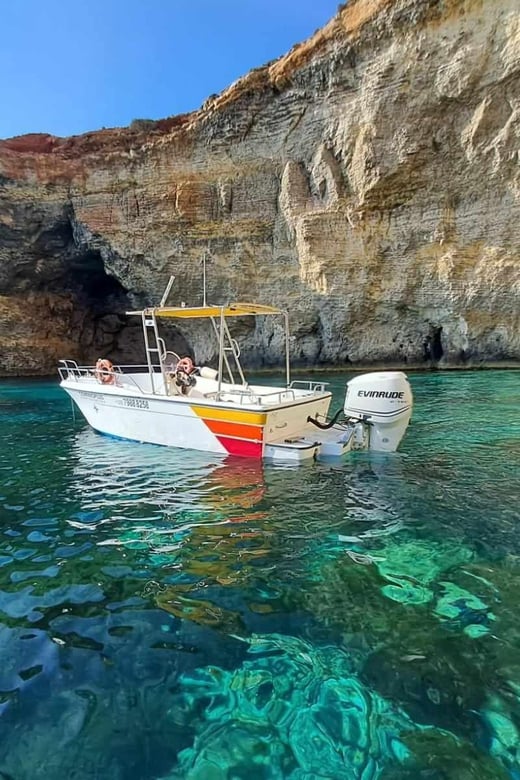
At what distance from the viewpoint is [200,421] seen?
8.90 m

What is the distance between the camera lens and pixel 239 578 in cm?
423

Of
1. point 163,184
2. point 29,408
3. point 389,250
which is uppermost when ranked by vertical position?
point 163,184

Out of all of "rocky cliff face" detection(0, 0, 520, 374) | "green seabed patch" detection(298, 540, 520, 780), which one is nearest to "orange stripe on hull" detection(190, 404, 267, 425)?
"green seabed patch" detection(298, 540, 520, 780)

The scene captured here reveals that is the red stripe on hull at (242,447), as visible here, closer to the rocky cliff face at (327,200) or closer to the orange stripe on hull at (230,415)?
the orange stripe on hull at (230,415)

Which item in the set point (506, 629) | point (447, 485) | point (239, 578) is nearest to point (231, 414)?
point (447, 485)

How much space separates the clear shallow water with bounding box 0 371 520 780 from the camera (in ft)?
8.18

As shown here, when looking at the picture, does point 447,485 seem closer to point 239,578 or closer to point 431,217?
point 239,578

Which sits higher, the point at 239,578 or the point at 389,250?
the point at 389,250

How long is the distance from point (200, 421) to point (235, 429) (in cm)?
76

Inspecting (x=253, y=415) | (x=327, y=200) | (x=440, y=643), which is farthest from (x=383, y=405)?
(x=327, y=200)

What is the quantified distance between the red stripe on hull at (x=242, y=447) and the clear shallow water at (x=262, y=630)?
1471 millimetres

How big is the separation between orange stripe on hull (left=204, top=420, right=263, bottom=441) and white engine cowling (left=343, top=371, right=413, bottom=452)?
69.2 inches

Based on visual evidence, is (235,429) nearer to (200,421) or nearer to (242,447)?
(242,447)

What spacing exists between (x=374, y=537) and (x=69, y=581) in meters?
2.93
